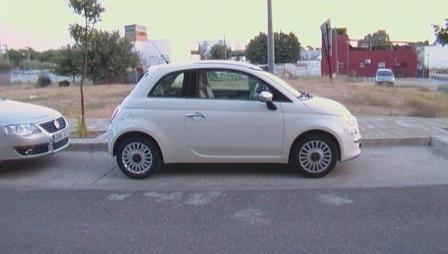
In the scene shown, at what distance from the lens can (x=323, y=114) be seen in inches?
267

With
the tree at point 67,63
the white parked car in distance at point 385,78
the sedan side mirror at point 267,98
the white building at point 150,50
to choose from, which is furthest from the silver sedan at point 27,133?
the white building at point 150,50

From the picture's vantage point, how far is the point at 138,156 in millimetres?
7016

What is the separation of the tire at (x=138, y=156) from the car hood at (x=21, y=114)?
1.62m

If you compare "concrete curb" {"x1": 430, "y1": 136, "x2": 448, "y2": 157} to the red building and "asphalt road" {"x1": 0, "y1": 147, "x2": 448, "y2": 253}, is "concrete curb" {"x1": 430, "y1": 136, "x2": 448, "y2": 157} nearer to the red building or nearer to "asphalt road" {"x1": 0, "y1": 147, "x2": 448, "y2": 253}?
"asphalt road" {"x1": 0, "y1": 147, "x2": 448, "y2": 253}

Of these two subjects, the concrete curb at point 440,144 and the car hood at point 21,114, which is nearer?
the car hood at point 21,114

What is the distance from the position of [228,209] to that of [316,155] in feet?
6.02

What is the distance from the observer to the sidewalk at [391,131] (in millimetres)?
8898

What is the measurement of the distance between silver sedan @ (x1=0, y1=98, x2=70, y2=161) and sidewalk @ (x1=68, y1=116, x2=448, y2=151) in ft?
4.34

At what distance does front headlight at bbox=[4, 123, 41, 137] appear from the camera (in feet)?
23.8

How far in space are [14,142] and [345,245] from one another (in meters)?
5.06

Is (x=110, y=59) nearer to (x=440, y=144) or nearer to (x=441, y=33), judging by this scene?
(x=441, y=33)

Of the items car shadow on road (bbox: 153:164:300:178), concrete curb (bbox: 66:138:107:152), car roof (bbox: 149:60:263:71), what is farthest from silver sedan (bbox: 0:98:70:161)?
car roof (bbox: 149:60:263:71)

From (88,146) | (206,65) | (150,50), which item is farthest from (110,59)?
(206,65)

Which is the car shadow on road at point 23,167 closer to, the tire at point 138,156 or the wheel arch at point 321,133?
the tire at point 138,156
